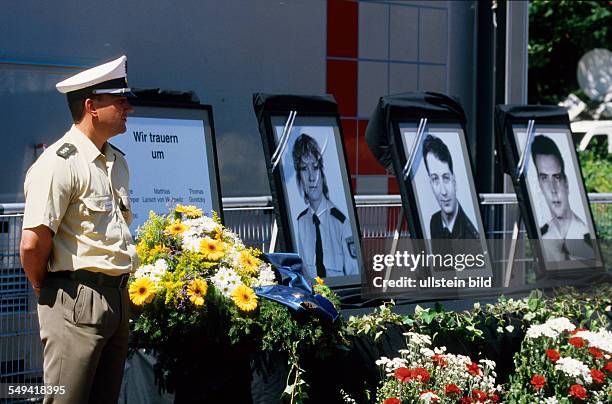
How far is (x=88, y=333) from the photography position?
11.1 ft

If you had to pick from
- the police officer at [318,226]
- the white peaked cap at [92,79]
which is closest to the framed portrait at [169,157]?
the police officer at [318,226]

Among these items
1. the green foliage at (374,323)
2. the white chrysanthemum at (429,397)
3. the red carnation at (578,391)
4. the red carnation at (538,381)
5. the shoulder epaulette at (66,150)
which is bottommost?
the red carnation at (578,391)

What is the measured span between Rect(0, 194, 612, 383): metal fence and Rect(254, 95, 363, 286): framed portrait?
0.53ft

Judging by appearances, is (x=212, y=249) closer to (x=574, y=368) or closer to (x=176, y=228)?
(x=176, y=228)

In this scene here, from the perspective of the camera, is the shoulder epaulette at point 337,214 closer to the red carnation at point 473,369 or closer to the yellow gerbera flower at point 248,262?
the yellow gerbera flower at point 248,262

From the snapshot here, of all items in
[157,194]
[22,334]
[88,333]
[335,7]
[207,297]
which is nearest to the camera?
[88,333]

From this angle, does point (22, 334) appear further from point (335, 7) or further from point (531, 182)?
point (335, 7)

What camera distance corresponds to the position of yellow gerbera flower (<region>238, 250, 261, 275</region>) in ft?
14.0

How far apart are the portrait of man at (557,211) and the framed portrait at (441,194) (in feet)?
2.21

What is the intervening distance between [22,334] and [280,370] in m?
1.27

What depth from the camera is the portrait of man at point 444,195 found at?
679 cm

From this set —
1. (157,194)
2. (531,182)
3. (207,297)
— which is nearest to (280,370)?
(207,297)

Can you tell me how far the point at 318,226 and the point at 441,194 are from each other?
1131 millimetres

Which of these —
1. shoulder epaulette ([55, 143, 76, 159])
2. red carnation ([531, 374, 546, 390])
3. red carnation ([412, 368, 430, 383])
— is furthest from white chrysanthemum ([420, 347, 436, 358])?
shoulder epaulette ([55, 143, 76, 159])
